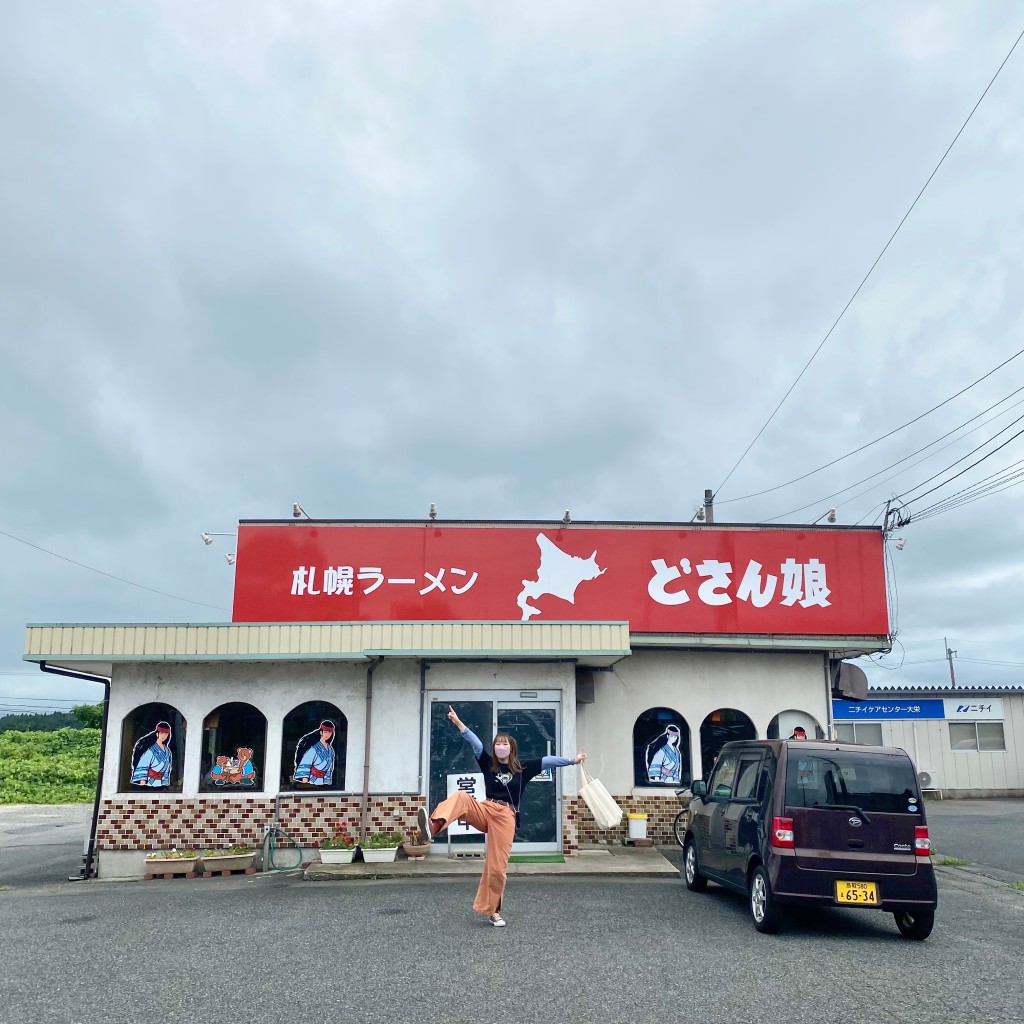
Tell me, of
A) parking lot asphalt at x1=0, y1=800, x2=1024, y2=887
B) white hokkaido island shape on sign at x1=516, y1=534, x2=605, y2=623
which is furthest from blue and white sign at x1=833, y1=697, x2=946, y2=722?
white hokkaido island shape on sign at x1=516, y1=534, x2=605, y2=623

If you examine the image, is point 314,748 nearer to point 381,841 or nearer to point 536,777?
point 381,841

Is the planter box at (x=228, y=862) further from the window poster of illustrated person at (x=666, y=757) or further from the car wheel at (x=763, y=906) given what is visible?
the car wheel at (x=763, y=906)

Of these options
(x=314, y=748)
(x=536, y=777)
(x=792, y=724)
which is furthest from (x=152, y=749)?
(x=792, y=724)

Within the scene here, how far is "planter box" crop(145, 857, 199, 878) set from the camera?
1260 centimetres

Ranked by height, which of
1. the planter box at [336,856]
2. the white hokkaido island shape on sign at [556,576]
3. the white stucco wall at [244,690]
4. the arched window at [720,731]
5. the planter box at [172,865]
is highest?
the white hokkaido island shape on sign at [556,576]

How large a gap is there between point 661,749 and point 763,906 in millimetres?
6942

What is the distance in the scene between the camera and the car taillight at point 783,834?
8.25 metres

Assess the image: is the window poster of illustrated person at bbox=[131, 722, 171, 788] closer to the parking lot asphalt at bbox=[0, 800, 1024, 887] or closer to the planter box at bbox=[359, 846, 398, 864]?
the parking lot asphalt at bbox=[0, 800, 1024, 887]

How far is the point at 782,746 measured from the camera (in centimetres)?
879

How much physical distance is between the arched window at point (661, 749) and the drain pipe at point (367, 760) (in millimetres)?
4322

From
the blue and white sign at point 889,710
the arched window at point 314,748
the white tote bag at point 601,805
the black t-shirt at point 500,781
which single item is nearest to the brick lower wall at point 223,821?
the arched window at point 314,748

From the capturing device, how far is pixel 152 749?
1356 centimetres

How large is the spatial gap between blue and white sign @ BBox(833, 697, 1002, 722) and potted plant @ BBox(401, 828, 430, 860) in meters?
17.4

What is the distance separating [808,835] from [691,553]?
799 centimetres
